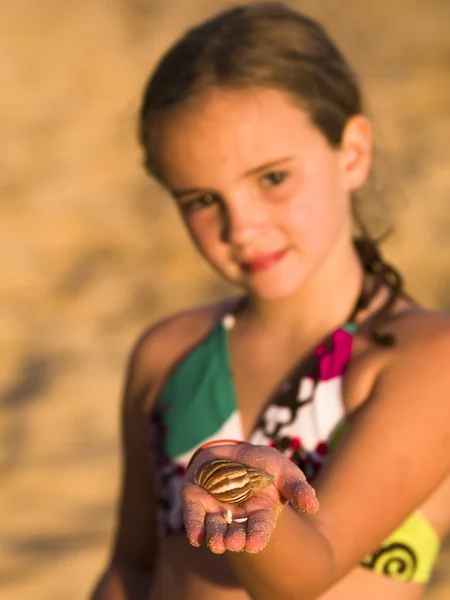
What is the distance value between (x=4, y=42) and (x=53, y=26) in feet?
1.52

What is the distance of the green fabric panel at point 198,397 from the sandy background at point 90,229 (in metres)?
0.63

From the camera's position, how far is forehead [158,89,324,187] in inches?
84.0

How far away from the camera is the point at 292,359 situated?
230 cm

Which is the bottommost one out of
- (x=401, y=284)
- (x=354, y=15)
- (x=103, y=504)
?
(x=103, y=504)

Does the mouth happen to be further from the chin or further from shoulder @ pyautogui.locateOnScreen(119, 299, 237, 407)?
shoulder @ pyautogui.locateOnScreen(119, 299, 237, 407)

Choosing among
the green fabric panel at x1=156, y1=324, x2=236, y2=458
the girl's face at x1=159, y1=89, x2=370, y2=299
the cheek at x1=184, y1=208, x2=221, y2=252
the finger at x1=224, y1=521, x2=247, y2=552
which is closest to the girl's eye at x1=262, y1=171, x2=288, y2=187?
the girl's face at x1=159, y1=89, x2=370, y2=299

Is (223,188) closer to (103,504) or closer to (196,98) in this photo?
(196,98)

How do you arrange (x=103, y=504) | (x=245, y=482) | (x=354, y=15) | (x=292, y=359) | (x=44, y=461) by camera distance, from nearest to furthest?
(x=245, y=482)
(x=292, y=359)
(x=103, y=504)
(x=44, y=461)
(x=354, y=15)

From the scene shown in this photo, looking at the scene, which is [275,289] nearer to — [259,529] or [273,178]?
[273,178]

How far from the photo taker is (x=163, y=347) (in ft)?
8.44

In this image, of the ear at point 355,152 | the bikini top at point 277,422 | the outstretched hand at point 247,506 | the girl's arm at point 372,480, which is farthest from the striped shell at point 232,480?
the ear at point 355,152

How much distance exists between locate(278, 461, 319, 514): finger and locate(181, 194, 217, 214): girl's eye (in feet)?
2.32

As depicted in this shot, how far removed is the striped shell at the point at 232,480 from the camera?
1516 mm

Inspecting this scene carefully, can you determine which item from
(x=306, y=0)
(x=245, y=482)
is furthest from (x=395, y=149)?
(x=245, y=482)
